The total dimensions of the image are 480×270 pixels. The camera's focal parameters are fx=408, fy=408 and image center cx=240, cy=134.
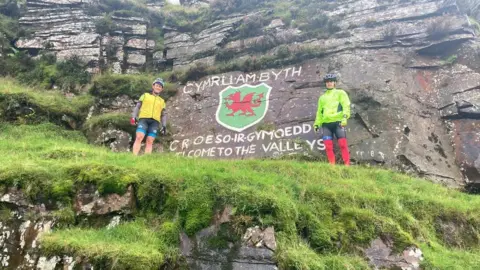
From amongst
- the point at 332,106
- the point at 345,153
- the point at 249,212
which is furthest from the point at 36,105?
the point at 345,153

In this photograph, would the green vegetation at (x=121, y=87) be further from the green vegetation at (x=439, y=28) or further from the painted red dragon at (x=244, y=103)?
the green vegetation at (x=439, y=28)

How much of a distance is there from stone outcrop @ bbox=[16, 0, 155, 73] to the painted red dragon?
4.90 m

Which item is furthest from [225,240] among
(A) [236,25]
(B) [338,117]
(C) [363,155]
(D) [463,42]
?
(A) [236,25]

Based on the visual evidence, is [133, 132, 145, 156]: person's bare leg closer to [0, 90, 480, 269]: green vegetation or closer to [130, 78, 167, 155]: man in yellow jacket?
[130, 78, 167, 155]: man in yellow jacket

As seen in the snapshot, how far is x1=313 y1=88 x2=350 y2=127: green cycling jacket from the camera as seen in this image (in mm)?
9664

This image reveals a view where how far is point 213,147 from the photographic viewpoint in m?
11.4

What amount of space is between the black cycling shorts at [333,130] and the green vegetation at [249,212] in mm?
2021

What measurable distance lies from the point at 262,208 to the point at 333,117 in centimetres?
438

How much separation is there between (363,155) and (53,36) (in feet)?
41.0

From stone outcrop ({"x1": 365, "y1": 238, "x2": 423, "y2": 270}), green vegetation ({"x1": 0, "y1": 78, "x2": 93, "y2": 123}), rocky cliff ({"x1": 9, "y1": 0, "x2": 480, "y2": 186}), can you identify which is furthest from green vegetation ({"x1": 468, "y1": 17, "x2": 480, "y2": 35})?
green vegetation ({"x1": 0, "y1": 78, "x2": 93, "y2": 123})

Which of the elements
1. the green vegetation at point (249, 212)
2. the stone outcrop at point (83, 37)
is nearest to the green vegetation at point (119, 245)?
the green vegetation at point (249, 212)

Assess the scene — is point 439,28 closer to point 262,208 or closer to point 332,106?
point 332,106

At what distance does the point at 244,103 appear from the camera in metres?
12.4

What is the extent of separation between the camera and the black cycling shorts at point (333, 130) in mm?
9625
